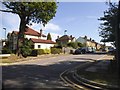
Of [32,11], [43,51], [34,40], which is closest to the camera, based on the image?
[32,11]

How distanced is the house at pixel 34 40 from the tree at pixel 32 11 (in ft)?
90.0

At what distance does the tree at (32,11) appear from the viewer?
4194cm

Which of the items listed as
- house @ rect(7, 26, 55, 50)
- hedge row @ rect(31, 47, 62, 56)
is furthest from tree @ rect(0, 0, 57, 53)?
house @ rect(7, 26, 55, 50)

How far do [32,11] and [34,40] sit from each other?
3225 centimetres

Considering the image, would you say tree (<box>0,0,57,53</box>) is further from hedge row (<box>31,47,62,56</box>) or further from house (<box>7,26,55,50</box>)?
house (<box>7,26,55,50</box>)

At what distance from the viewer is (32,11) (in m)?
43.7

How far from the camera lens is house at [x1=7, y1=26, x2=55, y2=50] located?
75400 millimetres

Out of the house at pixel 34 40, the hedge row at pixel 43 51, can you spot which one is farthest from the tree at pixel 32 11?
the house at pixel 34 40

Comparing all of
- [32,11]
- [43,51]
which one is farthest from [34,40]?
[32,11]

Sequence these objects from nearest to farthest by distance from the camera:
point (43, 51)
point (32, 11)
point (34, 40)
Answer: point (32, 11) < point (43, 51) < point (34, 40)

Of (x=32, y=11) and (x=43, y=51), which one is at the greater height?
(x=32, y=11)

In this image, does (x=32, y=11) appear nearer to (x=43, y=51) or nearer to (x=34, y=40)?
(x=43, y=51)

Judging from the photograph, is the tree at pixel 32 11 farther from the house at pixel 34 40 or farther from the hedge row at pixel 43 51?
the house at pixel 34 40

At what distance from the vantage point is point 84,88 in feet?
47.0
